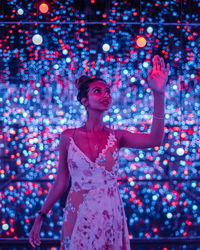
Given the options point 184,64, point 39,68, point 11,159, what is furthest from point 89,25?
point 11,159

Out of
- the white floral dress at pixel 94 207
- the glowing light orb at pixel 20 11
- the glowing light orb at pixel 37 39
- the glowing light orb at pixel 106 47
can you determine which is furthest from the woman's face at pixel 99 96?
the glowing light orb at pixel 20 11

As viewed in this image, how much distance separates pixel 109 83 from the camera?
10.5 feet

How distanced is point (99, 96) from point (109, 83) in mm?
1944

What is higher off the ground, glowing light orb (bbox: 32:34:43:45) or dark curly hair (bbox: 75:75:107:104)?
glowing light orb (bbox: 32:34:43:45)

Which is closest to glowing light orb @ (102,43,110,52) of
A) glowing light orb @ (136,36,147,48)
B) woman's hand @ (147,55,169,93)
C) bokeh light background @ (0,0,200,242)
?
bokeh light background @ (0,0,200,242)

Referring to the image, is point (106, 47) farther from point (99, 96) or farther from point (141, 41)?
point (99, 96)

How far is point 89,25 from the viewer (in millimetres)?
3277

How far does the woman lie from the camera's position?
1166mm

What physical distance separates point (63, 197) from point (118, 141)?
0.37 meters

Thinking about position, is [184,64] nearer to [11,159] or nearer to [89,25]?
[89,25]

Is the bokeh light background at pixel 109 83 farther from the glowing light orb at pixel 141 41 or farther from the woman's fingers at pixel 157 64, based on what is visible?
the woman's fingers at pixel 157 64

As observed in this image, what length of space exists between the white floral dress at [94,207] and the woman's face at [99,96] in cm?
17

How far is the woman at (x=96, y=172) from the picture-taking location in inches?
45.9

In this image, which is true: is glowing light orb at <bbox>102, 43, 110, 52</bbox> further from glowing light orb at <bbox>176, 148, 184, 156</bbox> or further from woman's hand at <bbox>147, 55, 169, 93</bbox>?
woman's hand at <bbox>147, 55, 169, 93</bbox>
